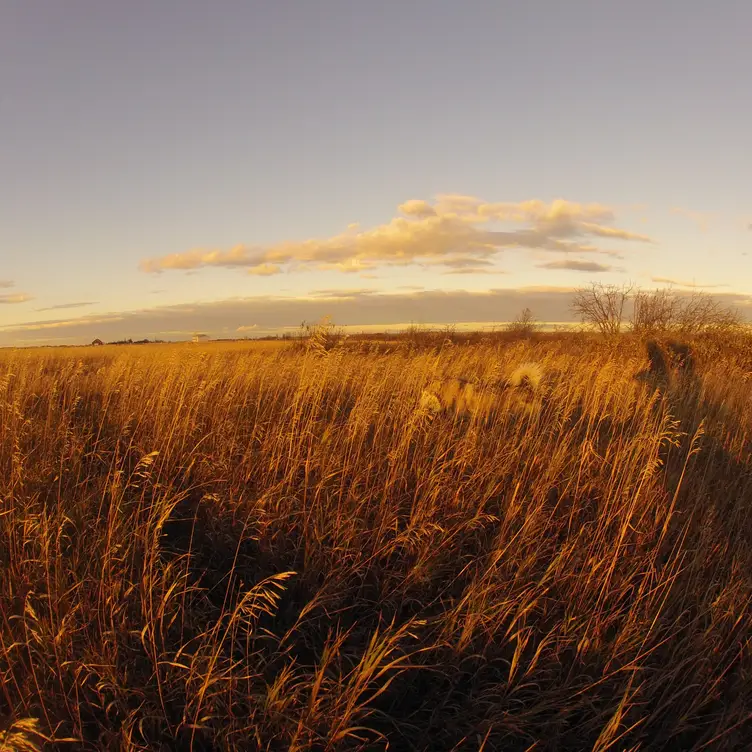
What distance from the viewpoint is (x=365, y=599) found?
265cm

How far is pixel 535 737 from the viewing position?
2125 millimetres

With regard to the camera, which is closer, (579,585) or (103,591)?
(103,591)

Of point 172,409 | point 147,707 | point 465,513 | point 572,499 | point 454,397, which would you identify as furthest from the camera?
point 454,397

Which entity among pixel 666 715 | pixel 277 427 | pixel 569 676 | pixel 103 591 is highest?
pixel 277 427

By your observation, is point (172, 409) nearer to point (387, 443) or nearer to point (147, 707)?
point (387, 443)

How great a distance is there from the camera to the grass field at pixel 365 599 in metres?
1.97

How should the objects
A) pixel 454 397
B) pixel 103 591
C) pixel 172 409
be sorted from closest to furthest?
pixel 103 591
pixel 172 409
pixel 454 397

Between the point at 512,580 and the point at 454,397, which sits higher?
the point at 454,397

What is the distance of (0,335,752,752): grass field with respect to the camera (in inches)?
77.7

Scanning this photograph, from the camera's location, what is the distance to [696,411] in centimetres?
708

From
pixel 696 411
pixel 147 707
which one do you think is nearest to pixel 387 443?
pixel 147 707

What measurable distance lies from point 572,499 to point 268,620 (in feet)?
8.02

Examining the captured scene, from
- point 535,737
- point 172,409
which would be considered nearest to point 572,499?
point 535,737

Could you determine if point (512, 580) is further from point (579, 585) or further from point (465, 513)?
point (465, 513)
